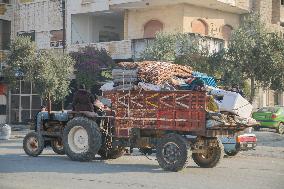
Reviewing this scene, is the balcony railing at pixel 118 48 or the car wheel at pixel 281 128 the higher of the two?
the balcony railing at pixel 118 48

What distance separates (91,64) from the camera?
30141mm

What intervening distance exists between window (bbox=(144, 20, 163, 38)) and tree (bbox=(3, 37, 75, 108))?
5.52 metres

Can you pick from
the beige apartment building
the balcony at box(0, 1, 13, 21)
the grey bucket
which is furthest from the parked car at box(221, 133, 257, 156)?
the balcony at box(0, 1, 13, 21)

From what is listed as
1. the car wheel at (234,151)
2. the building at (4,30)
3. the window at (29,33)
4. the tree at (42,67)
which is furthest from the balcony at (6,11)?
the car wheel at (234,151)

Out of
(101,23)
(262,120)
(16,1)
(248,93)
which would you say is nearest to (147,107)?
(262,120)

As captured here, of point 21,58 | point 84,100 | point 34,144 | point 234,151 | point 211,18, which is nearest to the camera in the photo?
point 84,100

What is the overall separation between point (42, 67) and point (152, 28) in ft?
25.1

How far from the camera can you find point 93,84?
30969mm

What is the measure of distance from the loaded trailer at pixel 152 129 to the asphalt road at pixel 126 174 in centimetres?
35

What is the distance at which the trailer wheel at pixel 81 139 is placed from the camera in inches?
528

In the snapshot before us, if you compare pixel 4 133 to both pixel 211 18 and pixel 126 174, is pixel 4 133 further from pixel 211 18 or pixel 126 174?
pixel 211 18

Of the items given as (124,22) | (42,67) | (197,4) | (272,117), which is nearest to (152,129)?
(272,117)

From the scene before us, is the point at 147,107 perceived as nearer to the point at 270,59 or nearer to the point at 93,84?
the point at 270,59

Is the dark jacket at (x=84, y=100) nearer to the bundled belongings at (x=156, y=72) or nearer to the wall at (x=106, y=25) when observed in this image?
the bundled belongings at (x=156, y=72)
